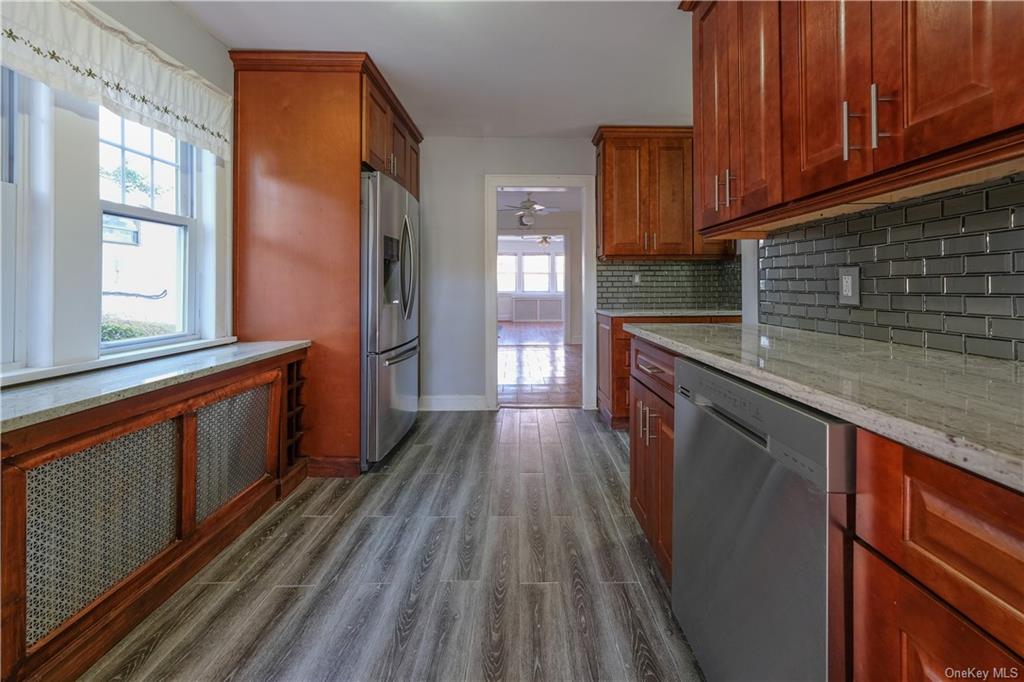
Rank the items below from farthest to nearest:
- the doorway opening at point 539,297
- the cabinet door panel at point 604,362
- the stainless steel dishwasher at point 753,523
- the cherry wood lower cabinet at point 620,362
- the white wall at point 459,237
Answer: the doorway opening at point 539,297 → the white wall at point 459,237 → the cabinet door panel at point 604,362 → the cherry wood lower cabinet at point 620,362 → the stainless steel dishwasher at point 753,523

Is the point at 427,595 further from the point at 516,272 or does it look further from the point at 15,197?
the point at 516,272

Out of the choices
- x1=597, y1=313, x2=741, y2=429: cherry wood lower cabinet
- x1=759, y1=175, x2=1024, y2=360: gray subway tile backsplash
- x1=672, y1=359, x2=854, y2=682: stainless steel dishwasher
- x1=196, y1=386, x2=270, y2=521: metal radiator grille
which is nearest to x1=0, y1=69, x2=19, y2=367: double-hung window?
x1=196, y1=386, x2=270, y2=521: metal radiator grille

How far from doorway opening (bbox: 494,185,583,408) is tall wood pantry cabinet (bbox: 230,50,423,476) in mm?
1730

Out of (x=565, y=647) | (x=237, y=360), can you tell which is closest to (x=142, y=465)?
(x=237, y=360)

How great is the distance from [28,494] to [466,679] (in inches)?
48.0

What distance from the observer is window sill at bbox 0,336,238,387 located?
1.50m

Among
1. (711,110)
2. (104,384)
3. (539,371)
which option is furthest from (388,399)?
(539,371)

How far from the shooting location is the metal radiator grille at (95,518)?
122 cm

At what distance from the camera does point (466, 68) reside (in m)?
2.91

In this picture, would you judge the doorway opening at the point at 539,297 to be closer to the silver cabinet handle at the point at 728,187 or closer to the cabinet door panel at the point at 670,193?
the cabinet door panel at the point at 670,193

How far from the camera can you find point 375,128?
2916 mm

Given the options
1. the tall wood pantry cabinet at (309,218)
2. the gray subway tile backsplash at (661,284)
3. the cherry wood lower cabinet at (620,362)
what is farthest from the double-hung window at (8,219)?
the gray subway tile backsplash at (661,284)

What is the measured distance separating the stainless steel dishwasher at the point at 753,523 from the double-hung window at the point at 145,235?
7.42 feet

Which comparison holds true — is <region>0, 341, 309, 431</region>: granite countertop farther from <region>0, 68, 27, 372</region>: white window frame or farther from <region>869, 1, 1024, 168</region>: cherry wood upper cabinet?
<region>869, 1, 1024, 168</region>: cherry wood upper cabinet
